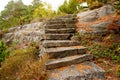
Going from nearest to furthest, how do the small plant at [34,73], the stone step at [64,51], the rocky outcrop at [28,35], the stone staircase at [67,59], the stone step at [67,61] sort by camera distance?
the small plant at [34,73] < the stone staircase at [67,59] < the stone step at [67,61] < the stone step at [64,51] < the rocky outcrop at [28,35]

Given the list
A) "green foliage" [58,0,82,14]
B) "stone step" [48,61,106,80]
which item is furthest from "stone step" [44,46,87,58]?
"green foliage" [58,0,82,14]

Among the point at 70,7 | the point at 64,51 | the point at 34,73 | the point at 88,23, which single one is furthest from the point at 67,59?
the point at 70,7

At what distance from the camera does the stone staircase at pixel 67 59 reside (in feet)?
16.9

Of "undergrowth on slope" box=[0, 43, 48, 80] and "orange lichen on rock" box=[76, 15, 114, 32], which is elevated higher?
"orange lichen on rock" box=[76, 15, 114, 32]

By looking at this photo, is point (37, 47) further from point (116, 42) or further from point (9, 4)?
point (9, 4)

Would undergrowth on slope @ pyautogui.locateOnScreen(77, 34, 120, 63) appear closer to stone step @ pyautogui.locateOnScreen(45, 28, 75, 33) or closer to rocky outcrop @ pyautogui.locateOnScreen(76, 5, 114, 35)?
rocky outcrop @ pyautogui.locateOnScreen(76, 5, 114, 35)

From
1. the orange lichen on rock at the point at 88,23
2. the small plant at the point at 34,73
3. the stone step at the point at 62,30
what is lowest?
the small plant at the point at 34,73

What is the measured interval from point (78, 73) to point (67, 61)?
529mm

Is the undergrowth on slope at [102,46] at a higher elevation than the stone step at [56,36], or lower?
lower

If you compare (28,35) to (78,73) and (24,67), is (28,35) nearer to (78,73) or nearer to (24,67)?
(24,67)

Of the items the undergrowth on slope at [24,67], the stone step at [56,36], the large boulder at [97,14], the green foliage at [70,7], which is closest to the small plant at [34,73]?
the undergrowth on slope at [24,67]

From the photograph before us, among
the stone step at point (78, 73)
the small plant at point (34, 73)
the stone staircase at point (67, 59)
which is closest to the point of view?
the small plant at point (34, 73)

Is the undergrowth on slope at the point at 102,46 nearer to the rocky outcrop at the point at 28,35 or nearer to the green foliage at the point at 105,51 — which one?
the green foliage at the point at 105,51

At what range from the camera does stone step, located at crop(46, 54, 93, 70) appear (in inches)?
212
